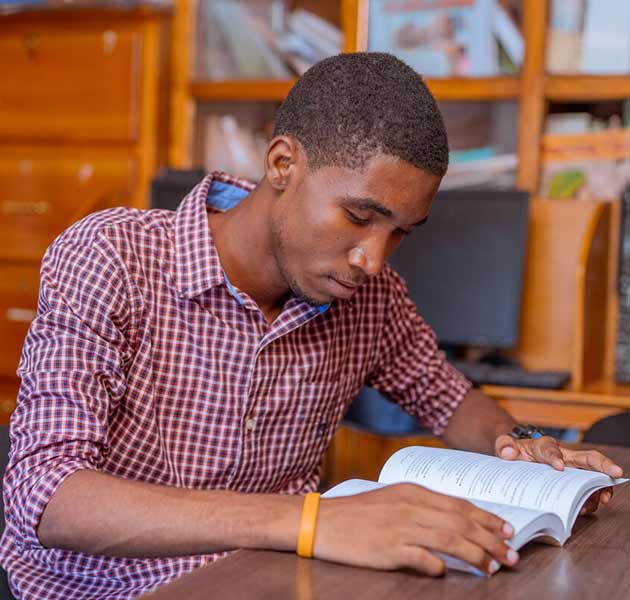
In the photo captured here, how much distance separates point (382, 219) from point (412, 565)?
1.55 feet

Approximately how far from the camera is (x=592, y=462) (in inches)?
50.2

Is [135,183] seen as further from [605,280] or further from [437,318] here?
[605,280]

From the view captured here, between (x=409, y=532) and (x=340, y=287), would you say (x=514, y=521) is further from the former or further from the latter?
(x=340, y=287)

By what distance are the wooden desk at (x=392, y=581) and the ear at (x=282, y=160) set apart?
54cm

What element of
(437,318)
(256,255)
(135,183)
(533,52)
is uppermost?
(533,52)

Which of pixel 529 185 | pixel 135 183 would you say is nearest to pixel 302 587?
pixel 529 185

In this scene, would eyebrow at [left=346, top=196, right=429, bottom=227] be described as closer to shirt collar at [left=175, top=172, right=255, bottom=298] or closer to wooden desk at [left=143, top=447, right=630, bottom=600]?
shirt collar at [left=175, top=172, right=255, bottom=298]

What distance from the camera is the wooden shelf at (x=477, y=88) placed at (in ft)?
9.17

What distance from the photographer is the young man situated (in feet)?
3.38

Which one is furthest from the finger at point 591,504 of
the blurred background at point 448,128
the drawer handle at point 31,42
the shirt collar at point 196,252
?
the drawer handle at point 31,42

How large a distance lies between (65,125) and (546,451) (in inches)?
88.9

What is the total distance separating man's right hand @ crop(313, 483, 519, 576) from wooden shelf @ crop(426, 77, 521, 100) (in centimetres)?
200

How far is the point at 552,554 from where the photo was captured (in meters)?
1.03

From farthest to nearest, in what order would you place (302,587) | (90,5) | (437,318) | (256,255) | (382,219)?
(90,5), (437,318), (256,255), (382,219), (302,587)
